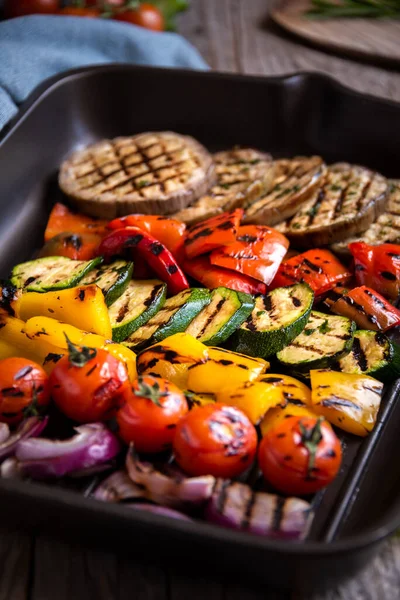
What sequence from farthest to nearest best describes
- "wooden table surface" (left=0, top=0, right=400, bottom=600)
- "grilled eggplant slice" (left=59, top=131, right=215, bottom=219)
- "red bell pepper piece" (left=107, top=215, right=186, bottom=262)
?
"grilled eggplant slice" (left=59, top=131, right=215, bottom=219), "red bell pepper piece" (left=107, top=215, right=186, bottom=262), "wooden table surface" (left=0, top=0, right=400, bottom=600)

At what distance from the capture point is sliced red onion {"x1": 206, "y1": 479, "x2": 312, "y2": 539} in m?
1.95

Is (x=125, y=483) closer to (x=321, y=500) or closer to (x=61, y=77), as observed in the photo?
(x=321, y=500)

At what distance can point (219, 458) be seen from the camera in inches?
82.9

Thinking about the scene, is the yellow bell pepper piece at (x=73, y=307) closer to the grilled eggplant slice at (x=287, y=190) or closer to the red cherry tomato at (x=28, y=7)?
the grilled eggplant slice at (x=287, y=190)

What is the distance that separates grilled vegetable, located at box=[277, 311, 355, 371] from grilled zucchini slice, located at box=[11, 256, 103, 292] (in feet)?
3.00

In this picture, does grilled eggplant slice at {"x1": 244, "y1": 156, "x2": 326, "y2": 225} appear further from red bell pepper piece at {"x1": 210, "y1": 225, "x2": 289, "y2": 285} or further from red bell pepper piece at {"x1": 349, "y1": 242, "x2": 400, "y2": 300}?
red bell pepper piece at {"x1": 349, "y1": 242, "x2": 400, "y2": 300}

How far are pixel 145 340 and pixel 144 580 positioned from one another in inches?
35.7

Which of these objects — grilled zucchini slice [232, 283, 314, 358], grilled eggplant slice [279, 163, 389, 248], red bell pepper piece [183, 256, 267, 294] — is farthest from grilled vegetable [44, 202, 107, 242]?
grilled zucchini slice [232, 283, 314, 358]

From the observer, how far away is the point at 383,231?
3416 millimetres

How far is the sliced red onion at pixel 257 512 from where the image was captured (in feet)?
6.40

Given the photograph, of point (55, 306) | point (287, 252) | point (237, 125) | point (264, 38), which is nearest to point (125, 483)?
point (55, 306)

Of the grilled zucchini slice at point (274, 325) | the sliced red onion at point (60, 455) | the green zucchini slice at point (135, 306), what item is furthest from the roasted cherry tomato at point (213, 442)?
the green zucchini slice at point (135, 306)

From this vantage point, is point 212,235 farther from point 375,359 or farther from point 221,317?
point 375,359

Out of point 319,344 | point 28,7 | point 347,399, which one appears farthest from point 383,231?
point 28,7
